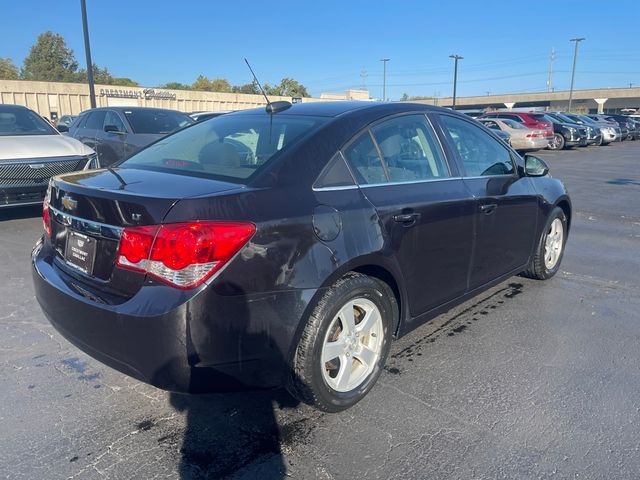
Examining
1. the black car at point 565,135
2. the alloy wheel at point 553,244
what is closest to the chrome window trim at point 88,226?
the alloy wheel at point 553,244

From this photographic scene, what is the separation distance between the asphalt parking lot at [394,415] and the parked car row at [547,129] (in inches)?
680

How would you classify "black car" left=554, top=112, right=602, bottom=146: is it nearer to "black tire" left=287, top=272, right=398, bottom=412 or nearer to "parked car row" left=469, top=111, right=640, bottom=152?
"parked car row" left=469, top=111, right=640, bottom=152

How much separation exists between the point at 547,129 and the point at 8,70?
85379mm

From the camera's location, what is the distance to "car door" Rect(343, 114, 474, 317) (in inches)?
119

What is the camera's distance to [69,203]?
2711 mm

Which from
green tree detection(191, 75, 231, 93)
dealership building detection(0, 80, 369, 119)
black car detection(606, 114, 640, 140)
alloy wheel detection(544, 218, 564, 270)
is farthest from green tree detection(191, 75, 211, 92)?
alloy wheel detection(544, 218, 564, 270)

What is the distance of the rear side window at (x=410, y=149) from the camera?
3.23 m

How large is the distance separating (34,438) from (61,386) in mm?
512

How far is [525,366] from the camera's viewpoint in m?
3.41

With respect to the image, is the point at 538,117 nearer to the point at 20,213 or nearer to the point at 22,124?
the point at 22,124

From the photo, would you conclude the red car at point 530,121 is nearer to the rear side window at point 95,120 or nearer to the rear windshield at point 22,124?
the rear side window at point 95,120

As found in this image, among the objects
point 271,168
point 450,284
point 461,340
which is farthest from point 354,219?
point 461,340

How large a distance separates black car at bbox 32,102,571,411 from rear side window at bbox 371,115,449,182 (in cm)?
1

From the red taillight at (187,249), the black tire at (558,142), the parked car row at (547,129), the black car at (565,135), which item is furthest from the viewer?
the black car at (565,135)
